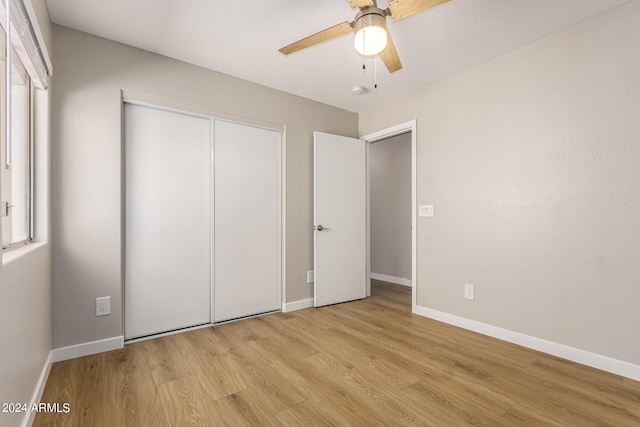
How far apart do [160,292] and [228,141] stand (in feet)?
4.90

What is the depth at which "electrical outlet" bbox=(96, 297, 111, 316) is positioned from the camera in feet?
7.45

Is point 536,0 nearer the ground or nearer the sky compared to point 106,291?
nearer the sky

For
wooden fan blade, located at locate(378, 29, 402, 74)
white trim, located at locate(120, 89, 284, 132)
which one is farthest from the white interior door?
wooden fan blade, located at locate(378, 29, 402, 74)

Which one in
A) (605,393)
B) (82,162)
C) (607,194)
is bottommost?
(605,393)

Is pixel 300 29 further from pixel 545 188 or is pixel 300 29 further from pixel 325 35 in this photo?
pixel 545 188

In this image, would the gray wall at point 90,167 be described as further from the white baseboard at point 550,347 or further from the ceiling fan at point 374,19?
the white baseboard at point 550,347

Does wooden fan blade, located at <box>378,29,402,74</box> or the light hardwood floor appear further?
wooden fan blade, located at <box>378,29,402,74</box>

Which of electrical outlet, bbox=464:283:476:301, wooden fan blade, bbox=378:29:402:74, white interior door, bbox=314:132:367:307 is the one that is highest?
wooden fan blade, bbox=378:29:402:74

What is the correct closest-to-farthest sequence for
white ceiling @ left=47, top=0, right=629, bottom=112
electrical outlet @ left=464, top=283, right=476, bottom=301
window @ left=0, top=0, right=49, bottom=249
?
1. window @ left=0, top=0, right=49, bottom=249
2. white ceiling @ left=47, top=0, right=629, bottom=112
3. electrical outlet @ left=464, top=283, right=476, bottom=301

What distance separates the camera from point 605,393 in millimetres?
1769

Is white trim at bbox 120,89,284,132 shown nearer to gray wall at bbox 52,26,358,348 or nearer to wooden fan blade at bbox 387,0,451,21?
gray wall at bbox 52,26,358,348

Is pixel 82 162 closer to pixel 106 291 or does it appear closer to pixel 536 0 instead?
pixel 106 291

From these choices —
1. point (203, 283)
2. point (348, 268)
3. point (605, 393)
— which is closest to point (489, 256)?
point (605, 393)

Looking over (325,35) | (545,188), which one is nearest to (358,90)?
(325,35)
